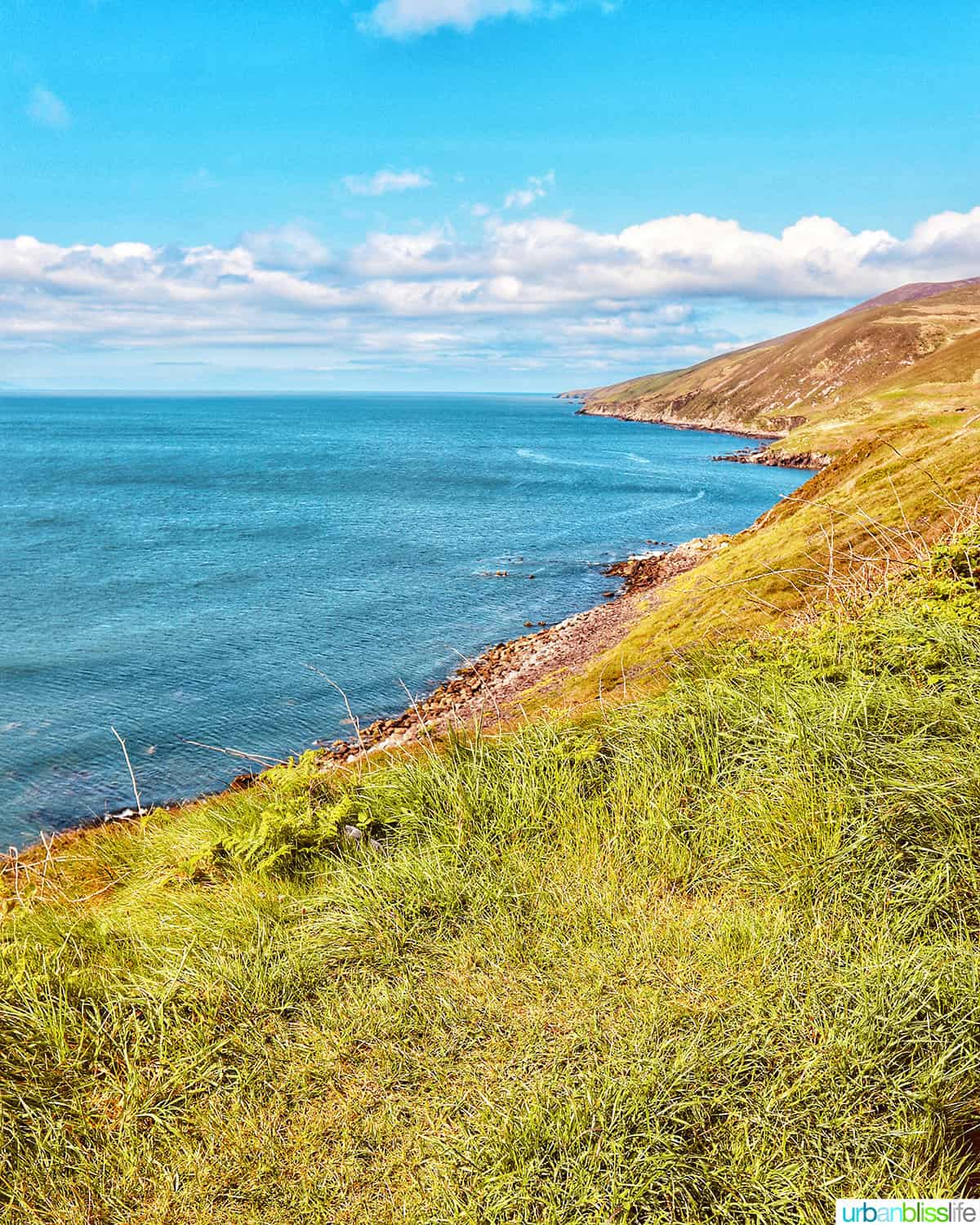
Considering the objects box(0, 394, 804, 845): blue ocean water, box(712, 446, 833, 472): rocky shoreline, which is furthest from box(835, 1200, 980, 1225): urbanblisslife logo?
box(712, 446, 833, 472): rocky shoreline

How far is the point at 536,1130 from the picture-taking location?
3361 millimetres

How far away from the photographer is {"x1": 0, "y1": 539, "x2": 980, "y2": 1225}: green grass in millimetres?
3348

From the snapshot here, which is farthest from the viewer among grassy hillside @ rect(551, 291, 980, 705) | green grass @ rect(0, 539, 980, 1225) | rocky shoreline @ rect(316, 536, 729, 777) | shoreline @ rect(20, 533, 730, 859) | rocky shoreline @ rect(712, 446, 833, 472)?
rocky shoreline @ rect(712, 446, 833, 472)

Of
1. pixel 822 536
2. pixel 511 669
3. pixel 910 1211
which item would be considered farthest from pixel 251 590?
pixel 910 1211

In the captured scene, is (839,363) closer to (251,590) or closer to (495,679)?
(251,590)

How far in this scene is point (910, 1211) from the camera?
3.14 metres

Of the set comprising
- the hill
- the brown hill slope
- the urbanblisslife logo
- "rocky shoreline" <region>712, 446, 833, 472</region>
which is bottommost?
the urbanblisslife logo

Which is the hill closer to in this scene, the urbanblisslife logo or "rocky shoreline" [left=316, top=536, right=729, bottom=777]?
the urbanblisslife logo

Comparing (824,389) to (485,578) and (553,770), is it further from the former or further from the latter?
(553,770)

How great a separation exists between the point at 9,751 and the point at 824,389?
6460 inches

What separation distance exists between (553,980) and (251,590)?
3915 centimetres

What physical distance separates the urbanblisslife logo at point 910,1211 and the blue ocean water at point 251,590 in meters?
19.5

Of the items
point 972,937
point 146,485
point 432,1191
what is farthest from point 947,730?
point 146,485

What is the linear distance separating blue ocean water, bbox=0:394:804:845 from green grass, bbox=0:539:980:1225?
54.4 feet
